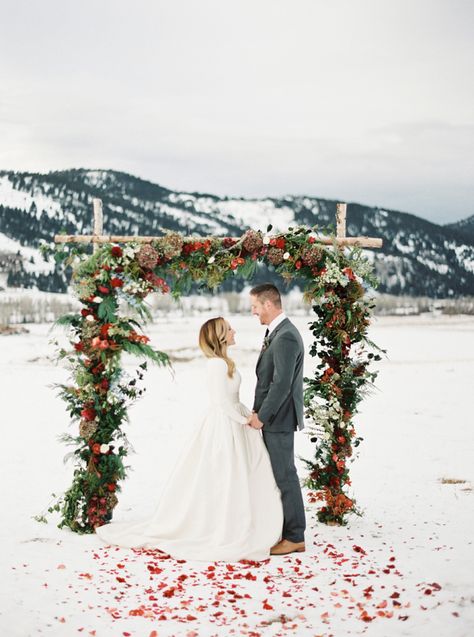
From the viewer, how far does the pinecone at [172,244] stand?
7.70m

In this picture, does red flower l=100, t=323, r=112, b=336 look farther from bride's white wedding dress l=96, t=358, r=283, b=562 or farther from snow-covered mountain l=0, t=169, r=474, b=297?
snow-covered mountain l=0, t=169, r=474, b=297

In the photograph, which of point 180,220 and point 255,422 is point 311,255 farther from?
point 180,220

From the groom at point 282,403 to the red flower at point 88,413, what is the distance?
191 cm

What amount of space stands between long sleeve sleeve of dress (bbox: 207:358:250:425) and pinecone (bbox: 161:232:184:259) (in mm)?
1428

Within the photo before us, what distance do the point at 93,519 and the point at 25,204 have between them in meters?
72.7

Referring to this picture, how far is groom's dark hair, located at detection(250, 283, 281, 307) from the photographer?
7.06 meters

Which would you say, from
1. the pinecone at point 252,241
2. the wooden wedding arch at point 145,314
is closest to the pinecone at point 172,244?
the wooden wedding arch at point 145,314

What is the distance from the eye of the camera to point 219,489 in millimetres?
6988

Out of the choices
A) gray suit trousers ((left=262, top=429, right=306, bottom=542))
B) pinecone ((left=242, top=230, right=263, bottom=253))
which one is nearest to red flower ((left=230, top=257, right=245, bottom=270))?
pinecone ((left=242, top=230, right=263, bottom=253))

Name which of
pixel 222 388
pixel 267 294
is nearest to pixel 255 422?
pixel 222 388

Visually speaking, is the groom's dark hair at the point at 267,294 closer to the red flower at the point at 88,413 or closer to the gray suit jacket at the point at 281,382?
the gray suit jacket at the point at 281,382

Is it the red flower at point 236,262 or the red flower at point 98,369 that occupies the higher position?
the red flower at point 236,262

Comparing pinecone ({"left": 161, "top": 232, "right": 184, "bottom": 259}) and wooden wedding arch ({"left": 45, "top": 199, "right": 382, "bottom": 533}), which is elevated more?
pinecone ({"left": 161, "top": 232, "right": 184, "bottom": 259})

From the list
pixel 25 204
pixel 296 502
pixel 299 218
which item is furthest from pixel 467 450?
pixel 299 218
